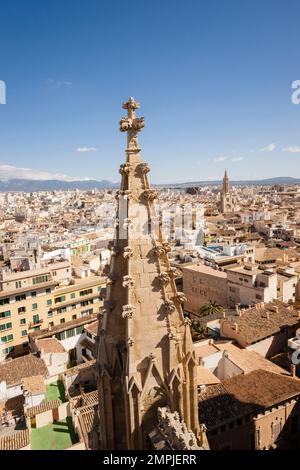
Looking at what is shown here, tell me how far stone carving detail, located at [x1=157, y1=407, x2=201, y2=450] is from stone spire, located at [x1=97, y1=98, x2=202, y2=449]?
0.27 metres

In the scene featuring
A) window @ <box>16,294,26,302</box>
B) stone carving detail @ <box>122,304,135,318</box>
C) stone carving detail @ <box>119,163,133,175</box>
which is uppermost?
stone carving detail @ <box>119,163,133,175</box>

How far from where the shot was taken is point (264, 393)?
1736 centimetres

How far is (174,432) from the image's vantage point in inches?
210

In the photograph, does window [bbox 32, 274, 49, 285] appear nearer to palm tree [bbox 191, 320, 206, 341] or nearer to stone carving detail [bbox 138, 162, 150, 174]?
palm tree [bbox 191, 320, 206, 341]

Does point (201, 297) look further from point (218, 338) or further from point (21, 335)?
point (21, 335)

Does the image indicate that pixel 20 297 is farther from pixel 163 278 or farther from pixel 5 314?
pixel 163 278

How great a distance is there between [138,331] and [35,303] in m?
28.8

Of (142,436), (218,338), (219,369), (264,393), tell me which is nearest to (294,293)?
(218,338)

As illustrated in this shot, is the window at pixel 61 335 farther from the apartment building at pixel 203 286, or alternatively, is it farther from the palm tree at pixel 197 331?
the apartment building at pixel 203 286

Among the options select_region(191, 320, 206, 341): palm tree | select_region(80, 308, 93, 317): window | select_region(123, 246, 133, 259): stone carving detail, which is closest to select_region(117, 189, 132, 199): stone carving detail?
select_region(123, 246, 133, 259): stone carving detail

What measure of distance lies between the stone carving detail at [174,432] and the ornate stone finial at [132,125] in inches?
174

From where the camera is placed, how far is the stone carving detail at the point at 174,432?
17.2 ft

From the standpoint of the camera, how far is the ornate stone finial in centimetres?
614
